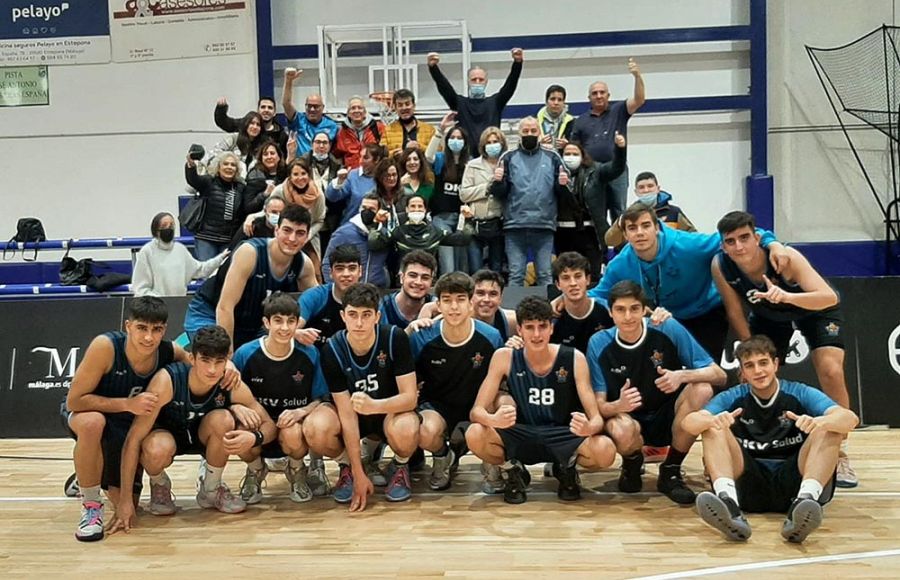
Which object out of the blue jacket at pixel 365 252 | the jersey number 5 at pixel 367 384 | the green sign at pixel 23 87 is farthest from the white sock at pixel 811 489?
the green sign at pixel 23 87

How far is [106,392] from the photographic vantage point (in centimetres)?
454

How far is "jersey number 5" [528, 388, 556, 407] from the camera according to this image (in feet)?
15.8

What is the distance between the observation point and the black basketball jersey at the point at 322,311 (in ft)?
17.4

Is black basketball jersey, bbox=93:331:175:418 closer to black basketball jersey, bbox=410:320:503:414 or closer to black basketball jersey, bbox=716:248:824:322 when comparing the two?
black basketball jersey, bbox=410:320:503:414

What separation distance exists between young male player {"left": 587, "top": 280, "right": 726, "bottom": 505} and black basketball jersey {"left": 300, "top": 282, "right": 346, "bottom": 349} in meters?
1.52

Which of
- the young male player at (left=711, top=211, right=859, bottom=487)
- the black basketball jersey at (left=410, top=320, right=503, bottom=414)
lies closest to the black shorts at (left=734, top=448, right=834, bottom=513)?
the young male player at (left=711, top=211, right=859, bottom=487)

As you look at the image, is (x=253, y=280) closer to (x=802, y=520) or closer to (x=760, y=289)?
(x=760, y=289)

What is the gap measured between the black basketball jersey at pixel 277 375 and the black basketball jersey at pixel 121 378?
0.52 meters

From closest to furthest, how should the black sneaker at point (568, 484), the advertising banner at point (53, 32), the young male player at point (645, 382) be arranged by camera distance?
the young male player at point (645, 382), the black sneaker at point (568, 484), the advertising banner at point (53, 32)

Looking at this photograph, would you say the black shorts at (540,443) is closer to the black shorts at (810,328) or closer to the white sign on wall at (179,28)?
the black shorts at (810,328)

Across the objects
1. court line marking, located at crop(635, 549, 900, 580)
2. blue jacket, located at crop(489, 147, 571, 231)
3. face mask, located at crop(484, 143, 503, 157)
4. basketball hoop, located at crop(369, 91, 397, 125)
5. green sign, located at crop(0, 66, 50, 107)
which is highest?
green sign, located at crop(0, 66, 50, 107)

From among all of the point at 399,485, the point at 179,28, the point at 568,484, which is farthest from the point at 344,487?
the point at 179,28

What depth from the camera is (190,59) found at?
11.8 meters

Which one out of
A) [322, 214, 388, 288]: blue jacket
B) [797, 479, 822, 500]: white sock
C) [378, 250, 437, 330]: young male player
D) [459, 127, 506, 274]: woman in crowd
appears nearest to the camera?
[797, 479, 822, 500]: white sock
